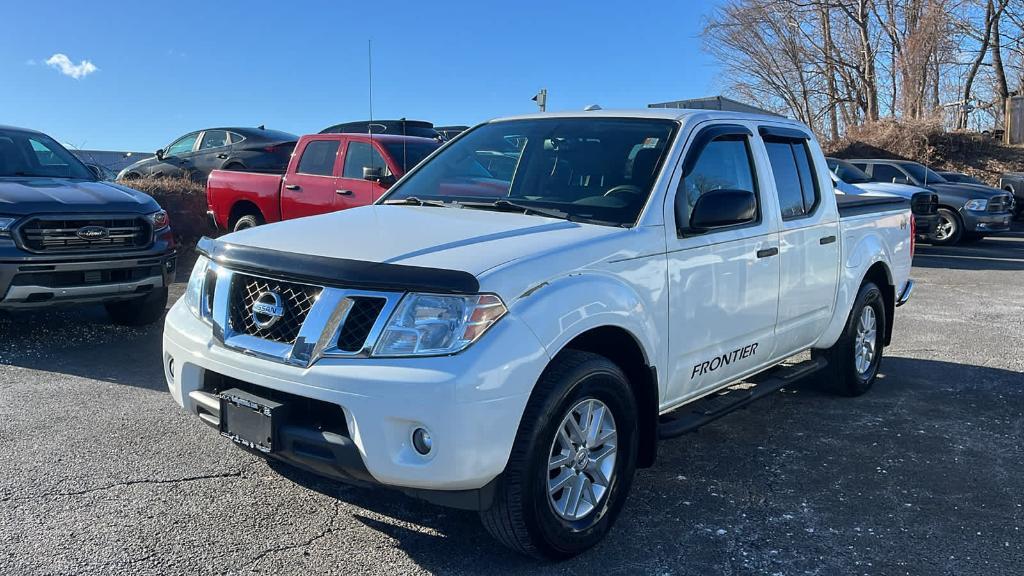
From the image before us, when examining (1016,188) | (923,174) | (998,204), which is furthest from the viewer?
(1016,188)

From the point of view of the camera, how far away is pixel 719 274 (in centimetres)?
404

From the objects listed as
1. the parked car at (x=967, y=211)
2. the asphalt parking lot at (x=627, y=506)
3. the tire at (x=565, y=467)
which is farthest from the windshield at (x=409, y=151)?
the parked car at (x=967, y=211)

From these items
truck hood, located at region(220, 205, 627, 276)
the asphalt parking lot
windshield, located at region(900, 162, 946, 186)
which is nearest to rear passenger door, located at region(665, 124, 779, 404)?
truck hood, located at region(220, 205, 627, 276)

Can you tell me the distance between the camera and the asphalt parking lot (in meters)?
3.31

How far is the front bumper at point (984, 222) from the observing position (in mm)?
15758

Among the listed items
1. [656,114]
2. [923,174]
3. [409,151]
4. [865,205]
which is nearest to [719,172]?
[656,114]

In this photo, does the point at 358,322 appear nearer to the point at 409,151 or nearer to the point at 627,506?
the point at 627,506

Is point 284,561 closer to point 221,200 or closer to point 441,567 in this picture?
point 441,567

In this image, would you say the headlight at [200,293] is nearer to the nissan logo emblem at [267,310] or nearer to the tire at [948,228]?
the nissan logo emblem at [267,310]

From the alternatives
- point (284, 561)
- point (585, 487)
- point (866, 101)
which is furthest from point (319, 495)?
point (866, 101)

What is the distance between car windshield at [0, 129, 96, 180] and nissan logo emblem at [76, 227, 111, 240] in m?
1.28

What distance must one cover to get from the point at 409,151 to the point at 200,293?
6.41m

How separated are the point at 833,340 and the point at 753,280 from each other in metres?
1.44

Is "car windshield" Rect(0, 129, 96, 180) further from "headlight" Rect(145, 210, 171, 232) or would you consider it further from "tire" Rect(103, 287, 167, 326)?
"tire" Rect(103, 287, 167, 326)
